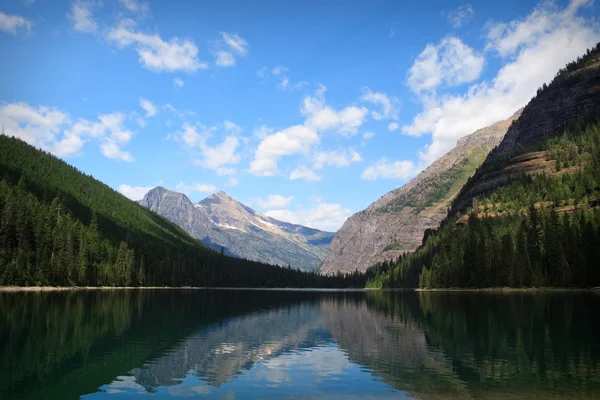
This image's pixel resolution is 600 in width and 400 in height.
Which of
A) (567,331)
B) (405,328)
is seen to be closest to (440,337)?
(405,328)

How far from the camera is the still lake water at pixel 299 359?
30.3 m

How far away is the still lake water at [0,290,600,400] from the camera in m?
30.3

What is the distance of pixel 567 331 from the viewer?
181 feet

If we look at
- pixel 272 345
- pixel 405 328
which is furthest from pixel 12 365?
pixel 405 328

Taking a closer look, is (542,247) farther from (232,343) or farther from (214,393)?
(214,393)

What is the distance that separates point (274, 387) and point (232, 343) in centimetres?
2110

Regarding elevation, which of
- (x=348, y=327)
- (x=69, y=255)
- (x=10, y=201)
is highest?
(x=10, y=201)

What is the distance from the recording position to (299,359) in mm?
43062

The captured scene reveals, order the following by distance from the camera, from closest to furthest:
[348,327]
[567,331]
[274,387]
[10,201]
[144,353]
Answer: [274,387] → [144,353] → [567,331] → [348,327] → [10,201]

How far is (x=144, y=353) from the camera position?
43969 mm

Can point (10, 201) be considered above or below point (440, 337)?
above

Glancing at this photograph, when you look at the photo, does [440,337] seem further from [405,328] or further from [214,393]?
[214,393]

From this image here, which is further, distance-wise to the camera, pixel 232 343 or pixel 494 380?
pixel 232 343

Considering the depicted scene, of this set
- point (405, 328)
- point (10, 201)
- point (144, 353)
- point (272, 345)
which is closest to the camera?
point (144, 353)
